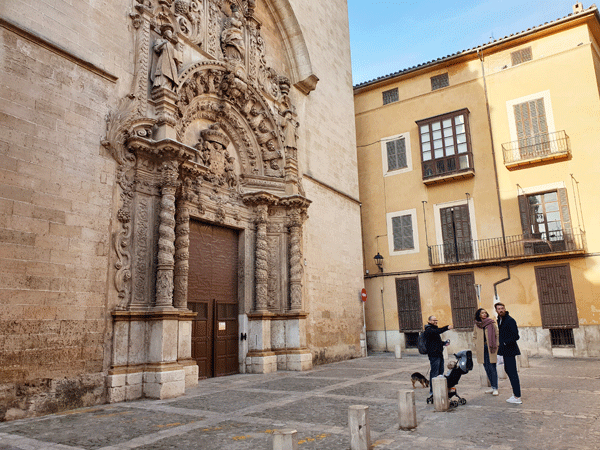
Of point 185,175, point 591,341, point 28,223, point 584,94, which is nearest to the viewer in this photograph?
point 28,223

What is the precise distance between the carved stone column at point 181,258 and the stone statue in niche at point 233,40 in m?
4.75

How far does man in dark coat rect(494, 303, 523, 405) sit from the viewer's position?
6.73 meters

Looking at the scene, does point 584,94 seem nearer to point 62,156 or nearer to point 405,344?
point 405,344

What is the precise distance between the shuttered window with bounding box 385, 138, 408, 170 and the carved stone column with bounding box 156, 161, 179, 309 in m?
12.5

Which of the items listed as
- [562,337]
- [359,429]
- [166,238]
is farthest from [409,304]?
[359,429]

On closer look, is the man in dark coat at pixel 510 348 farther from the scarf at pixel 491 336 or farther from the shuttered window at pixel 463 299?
the shuttered window at pixel 463 299

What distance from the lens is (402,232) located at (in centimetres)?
1928

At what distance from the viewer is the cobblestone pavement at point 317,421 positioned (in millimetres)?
4902

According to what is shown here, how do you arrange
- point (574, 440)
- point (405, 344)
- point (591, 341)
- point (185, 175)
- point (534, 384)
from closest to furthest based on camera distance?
point (574, 440) → point (534, 384) → point (185, 175) → point (591, 341) → point (405, 344)

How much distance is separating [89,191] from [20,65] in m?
2.22

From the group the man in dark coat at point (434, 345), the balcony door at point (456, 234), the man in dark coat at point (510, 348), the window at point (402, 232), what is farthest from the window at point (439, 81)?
the man in dark coat at point (434, 345)

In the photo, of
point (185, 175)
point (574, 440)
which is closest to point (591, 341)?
point (574, 440)

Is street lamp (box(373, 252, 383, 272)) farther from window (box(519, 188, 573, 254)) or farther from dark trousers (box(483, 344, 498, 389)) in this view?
dark trousers (box(483, 344, 498, 389))

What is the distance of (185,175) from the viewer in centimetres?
988
